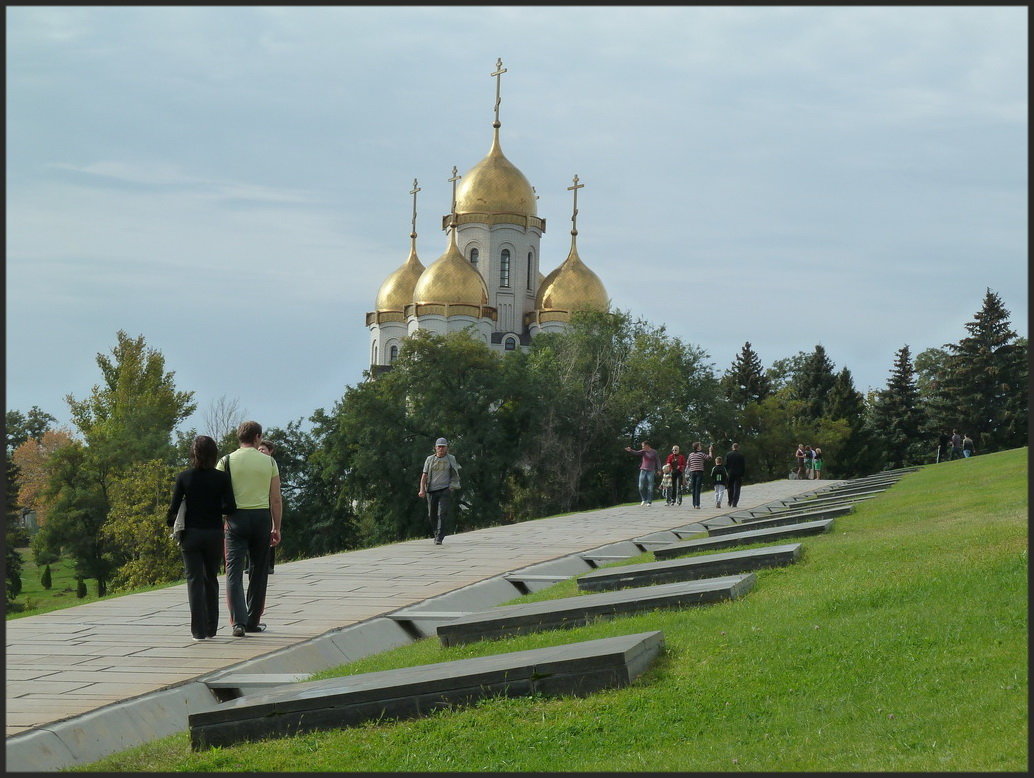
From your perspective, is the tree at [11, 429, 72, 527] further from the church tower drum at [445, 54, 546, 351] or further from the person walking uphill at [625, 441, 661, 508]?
the person walking uphill at [625, 441, 661, 508]

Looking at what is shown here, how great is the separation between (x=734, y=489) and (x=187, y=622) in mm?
17706

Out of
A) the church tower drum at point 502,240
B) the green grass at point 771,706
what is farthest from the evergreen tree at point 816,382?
the green grass at point 771,706

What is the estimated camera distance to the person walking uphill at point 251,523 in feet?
31.6

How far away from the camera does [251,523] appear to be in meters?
9.84

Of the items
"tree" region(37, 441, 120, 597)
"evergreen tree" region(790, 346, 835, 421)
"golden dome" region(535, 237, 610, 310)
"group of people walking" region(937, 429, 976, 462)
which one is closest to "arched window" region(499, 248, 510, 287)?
"golden dome" region(535, 237, 610, 310)

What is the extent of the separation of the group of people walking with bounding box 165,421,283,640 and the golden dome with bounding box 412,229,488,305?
63121mm

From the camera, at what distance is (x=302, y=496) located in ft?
185

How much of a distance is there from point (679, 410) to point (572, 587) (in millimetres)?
46056

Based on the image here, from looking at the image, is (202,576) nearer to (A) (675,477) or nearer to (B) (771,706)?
(B) (771,706)

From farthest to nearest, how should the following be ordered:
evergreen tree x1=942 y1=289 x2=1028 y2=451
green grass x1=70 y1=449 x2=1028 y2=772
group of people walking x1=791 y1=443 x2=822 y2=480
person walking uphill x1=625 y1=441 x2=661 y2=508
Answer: evergreen tree x1=942 y1=289 x2=1028 y2=451 < group of people walking x1=791 y1=443 x2=822 y2=480 < person walking uphill x1=625 y1=441 x2=661 y2=508 < green grass x1=70 y1=449 x2=1028 y2=772

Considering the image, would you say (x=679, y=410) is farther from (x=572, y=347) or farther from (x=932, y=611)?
(x=932, y=611)

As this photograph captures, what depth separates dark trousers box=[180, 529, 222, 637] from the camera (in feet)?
30.5

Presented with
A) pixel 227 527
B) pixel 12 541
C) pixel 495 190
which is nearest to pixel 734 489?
pixel 227 527

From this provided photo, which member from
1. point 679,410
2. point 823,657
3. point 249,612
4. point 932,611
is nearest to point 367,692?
point 823,657
